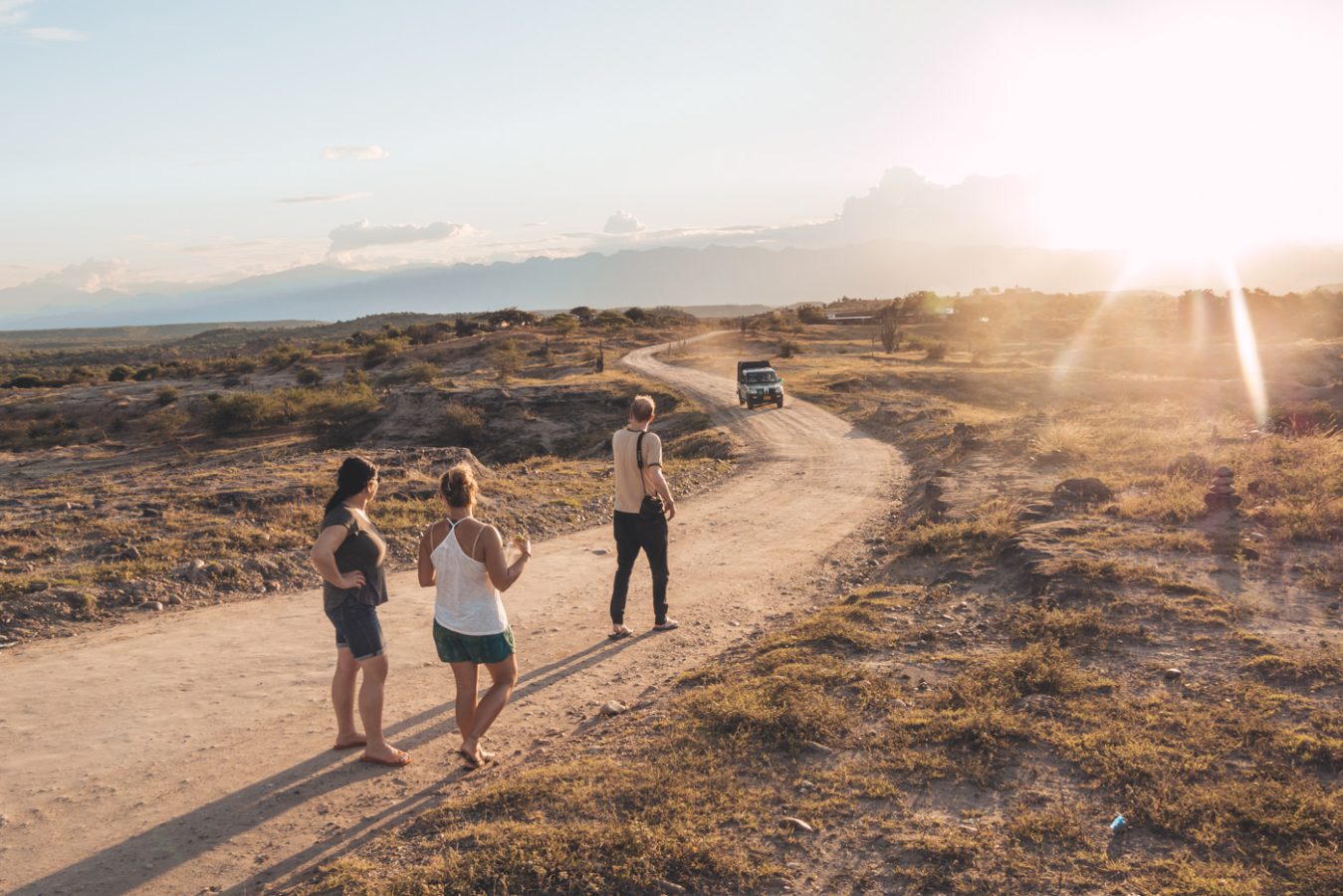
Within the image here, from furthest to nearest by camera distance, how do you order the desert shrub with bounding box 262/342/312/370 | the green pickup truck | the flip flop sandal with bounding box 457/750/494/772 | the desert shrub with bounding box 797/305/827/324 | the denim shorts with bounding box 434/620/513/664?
the desert shrub with bounding box 797/305/827/324 < the desert shrub with bounding box 262/342/312/370 < the green pickup truck < the flip flop sandal with bounding box 457/750/494/772 < the denim shorts with bounding box 434/620/513/664

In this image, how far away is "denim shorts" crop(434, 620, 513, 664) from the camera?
499 centimetres

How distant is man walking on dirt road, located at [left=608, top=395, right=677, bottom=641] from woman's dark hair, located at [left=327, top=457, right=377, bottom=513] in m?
2.53

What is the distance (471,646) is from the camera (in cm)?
500

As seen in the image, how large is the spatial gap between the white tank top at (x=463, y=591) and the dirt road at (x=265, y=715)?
1.11m

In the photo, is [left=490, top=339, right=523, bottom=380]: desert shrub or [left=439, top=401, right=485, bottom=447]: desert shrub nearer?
[left=439, top=401, right=485, bottom=447]: desert shrub

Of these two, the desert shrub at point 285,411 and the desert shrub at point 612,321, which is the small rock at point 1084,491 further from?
the desert shrub at point 612,321

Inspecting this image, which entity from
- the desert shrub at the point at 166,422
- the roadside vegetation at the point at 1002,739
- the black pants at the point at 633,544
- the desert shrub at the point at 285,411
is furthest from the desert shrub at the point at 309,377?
the black pants at the point at 633,544

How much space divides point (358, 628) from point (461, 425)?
2447 cm

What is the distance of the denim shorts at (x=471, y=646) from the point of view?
16.4 ft

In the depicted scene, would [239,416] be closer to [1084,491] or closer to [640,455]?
[640,455]

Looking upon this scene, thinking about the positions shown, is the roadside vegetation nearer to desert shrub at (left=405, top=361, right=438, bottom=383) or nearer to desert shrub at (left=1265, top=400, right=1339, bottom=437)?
desert shrub at (left=1265, top=400, right=1339, bottom=437)

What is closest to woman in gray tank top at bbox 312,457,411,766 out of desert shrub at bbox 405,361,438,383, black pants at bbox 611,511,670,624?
black pants at bbox 611,511,670,624

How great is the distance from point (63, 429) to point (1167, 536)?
42.5m

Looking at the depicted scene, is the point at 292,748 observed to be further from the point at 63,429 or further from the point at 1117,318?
the point at 1117,318
